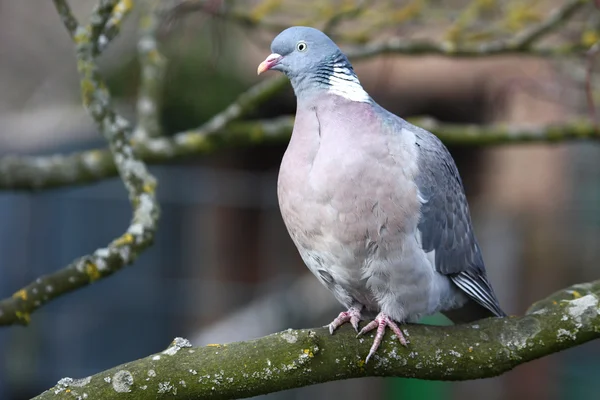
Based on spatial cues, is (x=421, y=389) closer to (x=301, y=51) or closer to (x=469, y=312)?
(x=469, y=312)

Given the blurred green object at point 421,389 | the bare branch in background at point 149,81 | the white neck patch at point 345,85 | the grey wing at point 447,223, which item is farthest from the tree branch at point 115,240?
the blurred green object at point 421,389

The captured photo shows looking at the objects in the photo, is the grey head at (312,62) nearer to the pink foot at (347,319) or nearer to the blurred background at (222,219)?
the pink foot at (347,319)

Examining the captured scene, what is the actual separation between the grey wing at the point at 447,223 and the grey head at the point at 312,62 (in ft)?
0.96

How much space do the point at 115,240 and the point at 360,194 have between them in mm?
820

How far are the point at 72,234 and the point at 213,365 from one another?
6.12 m

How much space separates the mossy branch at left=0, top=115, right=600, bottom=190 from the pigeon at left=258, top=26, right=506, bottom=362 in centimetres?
112

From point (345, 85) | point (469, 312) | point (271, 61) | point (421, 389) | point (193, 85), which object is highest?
point (193, 85)

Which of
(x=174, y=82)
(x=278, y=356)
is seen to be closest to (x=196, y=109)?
(x=174, y=82)

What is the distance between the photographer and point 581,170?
7.44 m

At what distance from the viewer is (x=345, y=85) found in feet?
8.52

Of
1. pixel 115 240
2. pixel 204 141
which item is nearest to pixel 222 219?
pixel 204 141

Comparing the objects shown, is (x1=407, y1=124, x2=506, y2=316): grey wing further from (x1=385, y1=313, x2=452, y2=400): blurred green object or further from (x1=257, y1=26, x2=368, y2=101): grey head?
(x1=385, y1=313, x2=452, y2=400): blurred green object

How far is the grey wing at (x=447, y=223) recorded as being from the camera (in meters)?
2.59

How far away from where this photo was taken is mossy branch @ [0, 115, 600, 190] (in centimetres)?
375
